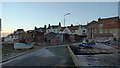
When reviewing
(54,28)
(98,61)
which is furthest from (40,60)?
(54,28)

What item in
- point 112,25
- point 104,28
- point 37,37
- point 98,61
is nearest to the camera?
point 98,61

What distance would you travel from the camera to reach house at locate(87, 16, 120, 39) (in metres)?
106

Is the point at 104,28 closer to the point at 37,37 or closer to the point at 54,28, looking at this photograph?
the point at 37,37

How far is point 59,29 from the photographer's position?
14988cm

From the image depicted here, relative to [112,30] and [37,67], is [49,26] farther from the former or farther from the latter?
[37,67]

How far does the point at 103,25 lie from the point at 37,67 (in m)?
100

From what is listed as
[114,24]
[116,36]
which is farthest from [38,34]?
[114,24]

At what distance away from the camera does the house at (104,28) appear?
106m

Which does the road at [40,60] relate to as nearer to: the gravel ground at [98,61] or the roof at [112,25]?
the gravel ground at [98,61]

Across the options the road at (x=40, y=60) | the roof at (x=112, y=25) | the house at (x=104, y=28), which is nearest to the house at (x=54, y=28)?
the house at (x=104, y=28)

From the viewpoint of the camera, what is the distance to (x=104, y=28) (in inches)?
4486

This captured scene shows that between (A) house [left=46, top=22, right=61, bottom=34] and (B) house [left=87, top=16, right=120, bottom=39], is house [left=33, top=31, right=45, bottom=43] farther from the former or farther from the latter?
(A) house [left=46, top=22, right=61, bottom=34]

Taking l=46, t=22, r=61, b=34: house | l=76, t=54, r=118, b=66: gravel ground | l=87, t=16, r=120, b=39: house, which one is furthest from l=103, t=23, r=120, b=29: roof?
l=76, t=54, r=118, b=66: gravel ground

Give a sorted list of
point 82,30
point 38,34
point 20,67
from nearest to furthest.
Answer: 1. point 20,67
2. point 38,34
3. point 82,30
